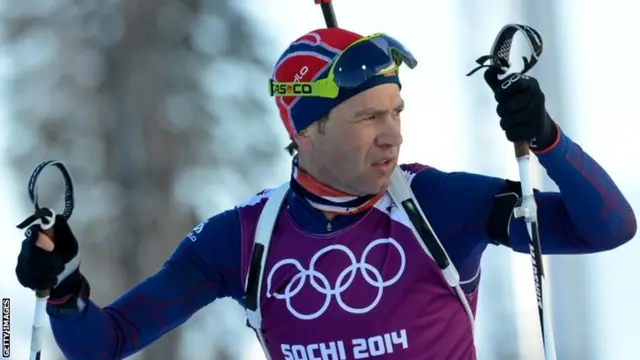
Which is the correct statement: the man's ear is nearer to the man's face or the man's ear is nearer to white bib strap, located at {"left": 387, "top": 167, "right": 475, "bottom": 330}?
the man's face

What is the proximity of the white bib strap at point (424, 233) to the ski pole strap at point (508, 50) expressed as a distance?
32 cm

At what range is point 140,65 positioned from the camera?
20.6 feet

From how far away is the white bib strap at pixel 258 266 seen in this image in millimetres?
2117

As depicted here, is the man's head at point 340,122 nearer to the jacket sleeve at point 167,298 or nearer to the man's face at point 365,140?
the man's face at point 365,140

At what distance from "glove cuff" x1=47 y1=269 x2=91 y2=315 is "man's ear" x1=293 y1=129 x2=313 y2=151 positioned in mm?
516

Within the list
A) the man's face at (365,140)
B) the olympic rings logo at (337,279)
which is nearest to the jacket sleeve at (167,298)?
the olympic rings logo at (337,279)

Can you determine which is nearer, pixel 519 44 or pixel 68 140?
pixel 519 44

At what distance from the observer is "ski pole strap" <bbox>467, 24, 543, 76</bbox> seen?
6.09 ft

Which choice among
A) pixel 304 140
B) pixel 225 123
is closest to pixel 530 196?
pixel 304 140

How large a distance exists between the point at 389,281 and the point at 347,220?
165mm

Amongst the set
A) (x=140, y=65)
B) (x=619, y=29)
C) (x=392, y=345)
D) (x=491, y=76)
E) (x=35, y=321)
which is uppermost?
(x=140, y=65)

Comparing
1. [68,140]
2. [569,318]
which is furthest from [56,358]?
[569,318]

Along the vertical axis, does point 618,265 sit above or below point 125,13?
below

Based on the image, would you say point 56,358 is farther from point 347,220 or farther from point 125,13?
point 347,220
